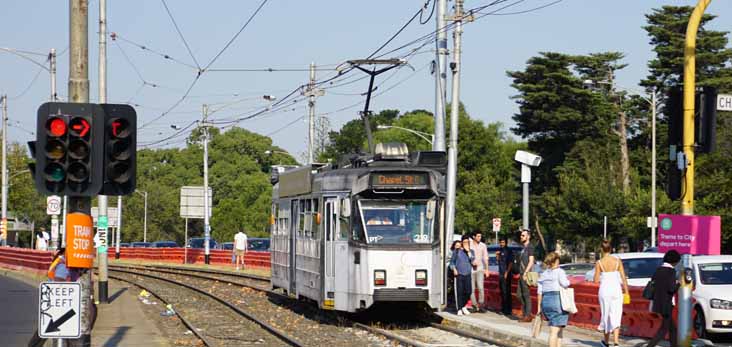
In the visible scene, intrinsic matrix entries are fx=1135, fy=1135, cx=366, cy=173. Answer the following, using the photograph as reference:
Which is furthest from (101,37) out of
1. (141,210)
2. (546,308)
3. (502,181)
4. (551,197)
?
(141,210)

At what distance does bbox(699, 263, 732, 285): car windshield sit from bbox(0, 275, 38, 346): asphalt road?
38.0 feet

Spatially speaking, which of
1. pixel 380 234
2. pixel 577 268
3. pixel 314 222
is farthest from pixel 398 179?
pixel 577 268

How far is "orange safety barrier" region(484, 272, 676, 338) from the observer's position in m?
18.7

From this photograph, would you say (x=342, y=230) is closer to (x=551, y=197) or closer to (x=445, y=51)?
(x=445, y=51)

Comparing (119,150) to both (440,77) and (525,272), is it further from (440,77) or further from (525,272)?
(440,77)

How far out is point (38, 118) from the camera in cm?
1122

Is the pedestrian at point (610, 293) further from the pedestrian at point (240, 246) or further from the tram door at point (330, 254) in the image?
the pedestrian at point (240, 246)

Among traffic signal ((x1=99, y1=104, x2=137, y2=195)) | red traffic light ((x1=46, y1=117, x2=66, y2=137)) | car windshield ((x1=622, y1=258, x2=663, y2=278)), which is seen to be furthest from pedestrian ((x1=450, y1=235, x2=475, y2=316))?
red traffic light ((x1=46, y1=117, x2=66, y2=137))

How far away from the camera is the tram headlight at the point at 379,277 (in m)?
21.6

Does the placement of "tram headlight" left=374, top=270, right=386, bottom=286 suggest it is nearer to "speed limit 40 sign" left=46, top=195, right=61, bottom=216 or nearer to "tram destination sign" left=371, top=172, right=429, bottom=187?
"tram destination sign" left=371, top=172, right=429, bottom=187

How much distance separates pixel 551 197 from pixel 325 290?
49.5 m

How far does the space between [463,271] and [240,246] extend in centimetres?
2852

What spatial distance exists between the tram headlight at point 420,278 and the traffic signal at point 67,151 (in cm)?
1117

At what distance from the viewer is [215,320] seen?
25.9m
